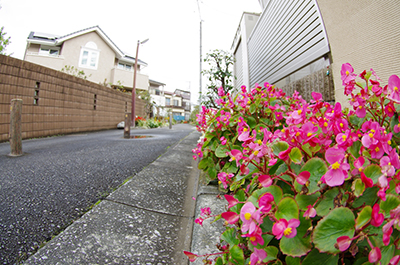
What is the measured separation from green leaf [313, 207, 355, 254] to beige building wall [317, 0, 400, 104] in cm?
156

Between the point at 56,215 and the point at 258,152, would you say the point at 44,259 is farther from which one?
the point at 258,152

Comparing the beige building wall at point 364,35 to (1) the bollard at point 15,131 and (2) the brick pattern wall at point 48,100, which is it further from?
(2) the brick pattern wall at point 48,100

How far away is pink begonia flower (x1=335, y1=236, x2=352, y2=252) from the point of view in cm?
32

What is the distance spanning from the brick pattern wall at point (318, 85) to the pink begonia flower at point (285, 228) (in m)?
2.17

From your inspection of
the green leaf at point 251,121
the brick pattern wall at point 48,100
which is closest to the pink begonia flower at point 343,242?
the green leaf at point 251,121

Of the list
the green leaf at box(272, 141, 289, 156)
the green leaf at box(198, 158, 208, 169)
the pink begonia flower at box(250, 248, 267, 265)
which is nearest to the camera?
the pink begonia flower at box(250, 248, 267, 265)

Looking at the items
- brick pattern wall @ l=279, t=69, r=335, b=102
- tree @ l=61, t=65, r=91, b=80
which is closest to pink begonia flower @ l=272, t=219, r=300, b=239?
brick pattern wall @ l=279, t=69, r=335, b=102

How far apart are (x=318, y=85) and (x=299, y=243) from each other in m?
2.37

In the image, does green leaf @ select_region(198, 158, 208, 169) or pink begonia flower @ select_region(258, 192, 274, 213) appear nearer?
pink begonia flower @ select_region(258, 192, 274, 213)

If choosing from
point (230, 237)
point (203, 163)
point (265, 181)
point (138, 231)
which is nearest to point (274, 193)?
point (265, 181)

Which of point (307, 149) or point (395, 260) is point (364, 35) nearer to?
point (307, 149)

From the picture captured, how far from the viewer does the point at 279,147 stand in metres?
0.53

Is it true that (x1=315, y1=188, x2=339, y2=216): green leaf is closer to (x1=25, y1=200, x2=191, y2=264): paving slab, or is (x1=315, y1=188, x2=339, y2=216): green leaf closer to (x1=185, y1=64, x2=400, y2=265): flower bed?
(x1=185, y1=64, x2=400, y2=265): flower bed

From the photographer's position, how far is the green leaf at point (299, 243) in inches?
14.8
